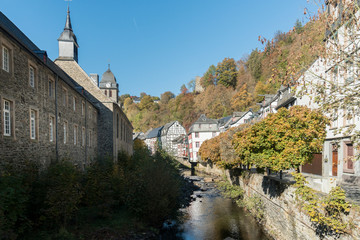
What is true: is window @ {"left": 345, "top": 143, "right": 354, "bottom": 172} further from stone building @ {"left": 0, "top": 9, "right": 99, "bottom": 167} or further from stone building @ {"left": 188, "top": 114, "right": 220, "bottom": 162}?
stone building @ {"left": 188, "top": 114, "right": 220, "bottom": 162}

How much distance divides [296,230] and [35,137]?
1332 cm

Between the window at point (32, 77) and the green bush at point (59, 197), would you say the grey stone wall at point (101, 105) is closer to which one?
the window at point (32, 77)

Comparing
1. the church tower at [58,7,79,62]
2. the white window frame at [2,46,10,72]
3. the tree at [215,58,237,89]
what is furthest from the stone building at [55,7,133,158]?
the tree at [215,58,237,89]

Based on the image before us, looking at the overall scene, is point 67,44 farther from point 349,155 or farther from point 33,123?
point 349,155

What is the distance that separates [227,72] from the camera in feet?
252

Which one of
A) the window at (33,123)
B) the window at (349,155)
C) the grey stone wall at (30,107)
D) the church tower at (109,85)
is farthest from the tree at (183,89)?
the window at (33,123)

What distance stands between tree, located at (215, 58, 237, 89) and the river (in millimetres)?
57669

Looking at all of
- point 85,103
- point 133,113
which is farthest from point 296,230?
point 133,113

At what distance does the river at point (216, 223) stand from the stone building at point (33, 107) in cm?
864

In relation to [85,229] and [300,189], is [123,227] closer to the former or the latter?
[85,229]

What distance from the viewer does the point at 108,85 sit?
1475 inches

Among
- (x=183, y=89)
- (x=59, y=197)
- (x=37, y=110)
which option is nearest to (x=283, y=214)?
(x=59, y=197)

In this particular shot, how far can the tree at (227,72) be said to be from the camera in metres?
76.8

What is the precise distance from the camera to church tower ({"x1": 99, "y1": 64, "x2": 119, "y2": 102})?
123 feet
